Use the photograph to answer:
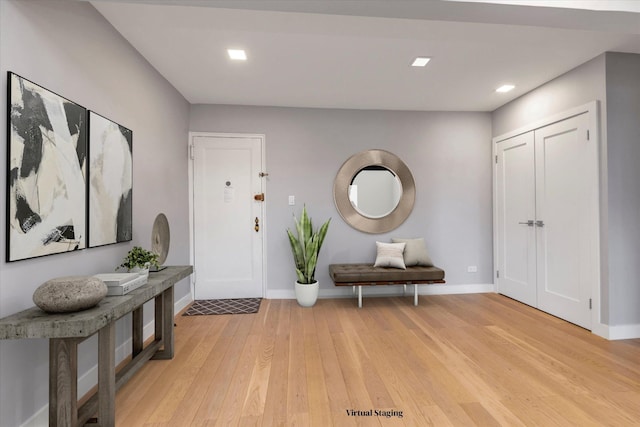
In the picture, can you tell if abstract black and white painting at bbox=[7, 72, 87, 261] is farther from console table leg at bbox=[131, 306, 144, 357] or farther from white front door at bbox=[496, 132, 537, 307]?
white front door at bbox=[496, 132, 537, 307]

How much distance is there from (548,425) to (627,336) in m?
1.77

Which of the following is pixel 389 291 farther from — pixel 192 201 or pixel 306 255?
pixel 192 201

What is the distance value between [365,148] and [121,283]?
3.10 metres

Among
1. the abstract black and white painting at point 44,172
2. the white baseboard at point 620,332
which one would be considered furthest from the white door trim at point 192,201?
the white baseboard at point 620,332

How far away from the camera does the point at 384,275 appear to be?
3455 millimetres

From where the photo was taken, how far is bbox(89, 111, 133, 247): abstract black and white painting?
1938mm

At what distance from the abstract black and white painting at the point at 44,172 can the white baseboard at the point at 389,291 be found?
2393 mm

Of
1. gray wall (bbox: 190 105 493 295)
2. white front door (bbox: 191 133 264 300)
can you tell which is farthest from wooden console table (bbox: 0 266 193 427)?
gray wall (bbox: 190 105 493 295)

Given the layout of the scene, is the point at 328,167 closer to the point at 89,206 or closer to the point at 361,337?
the point at 361,337

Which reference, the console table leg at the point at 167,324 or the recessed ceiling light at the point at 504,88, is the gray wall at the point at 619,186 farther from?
the console table leg at the point at 167,324

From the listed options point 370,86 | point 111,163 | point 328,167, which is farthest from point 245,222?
point 370,86

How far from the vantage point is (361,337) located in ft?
8.83

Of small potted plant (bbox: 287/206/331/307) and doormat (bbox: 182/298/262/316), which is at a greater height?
small potted plant (bbox: 287/206/331/307)

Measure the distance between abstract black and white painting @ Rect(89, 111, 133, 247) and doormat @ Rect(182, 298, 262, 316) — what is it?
1380mm
